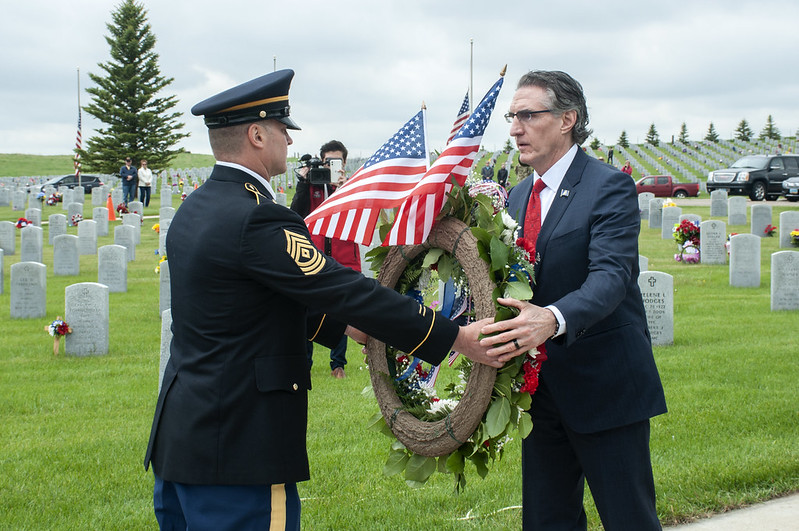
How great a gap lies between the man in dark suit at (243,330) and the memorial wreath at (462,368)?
0.17 metres

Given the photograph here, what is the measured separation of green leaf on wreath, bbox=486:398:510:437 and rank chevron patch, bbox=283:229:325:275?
844mm

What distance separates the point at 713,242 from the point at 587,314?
48.0ft

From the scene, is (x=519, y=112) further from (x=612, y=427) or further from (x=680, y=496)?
(x=680, y=496)

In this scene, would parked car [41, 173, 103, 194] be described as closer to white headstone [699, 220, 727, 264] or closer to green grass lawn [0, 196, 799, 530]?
green grass lawn [0, 196, 799, 530]

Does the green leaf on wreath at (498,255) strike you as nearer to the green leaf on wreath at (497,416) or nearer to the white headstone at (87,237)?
the green leaf on wreath at (497,416)

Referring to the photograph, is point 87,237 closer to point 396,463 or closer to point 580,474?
point 396,463

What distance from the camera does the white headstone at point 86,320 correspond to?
9.20 m

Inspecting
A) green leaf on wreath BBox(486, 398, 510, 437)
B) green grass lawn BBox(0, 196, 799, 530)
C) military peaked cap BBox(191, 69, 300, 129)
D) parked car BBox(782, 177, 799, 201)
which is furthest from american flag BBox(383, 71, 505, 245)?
parked car BBox(782, 177, 799, 201)

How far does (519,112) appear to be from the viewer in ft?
10.3

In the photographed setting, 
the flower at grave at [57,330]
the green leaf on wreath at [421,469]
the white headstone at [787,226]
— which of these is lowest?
the flower at grave at [57,330]

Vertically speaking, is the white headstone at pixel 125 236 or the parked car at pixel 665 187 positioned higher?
the parked car at pixel 665 187

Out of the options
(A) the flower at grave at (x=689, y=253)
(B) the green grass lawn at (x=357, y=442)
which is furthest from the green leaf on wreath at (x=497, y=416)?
(A) the flower at grave at (x=689, y=253)

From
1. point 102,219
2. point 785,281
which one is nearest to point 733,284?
point 785,281

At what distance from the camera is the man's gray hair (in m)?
3.09
